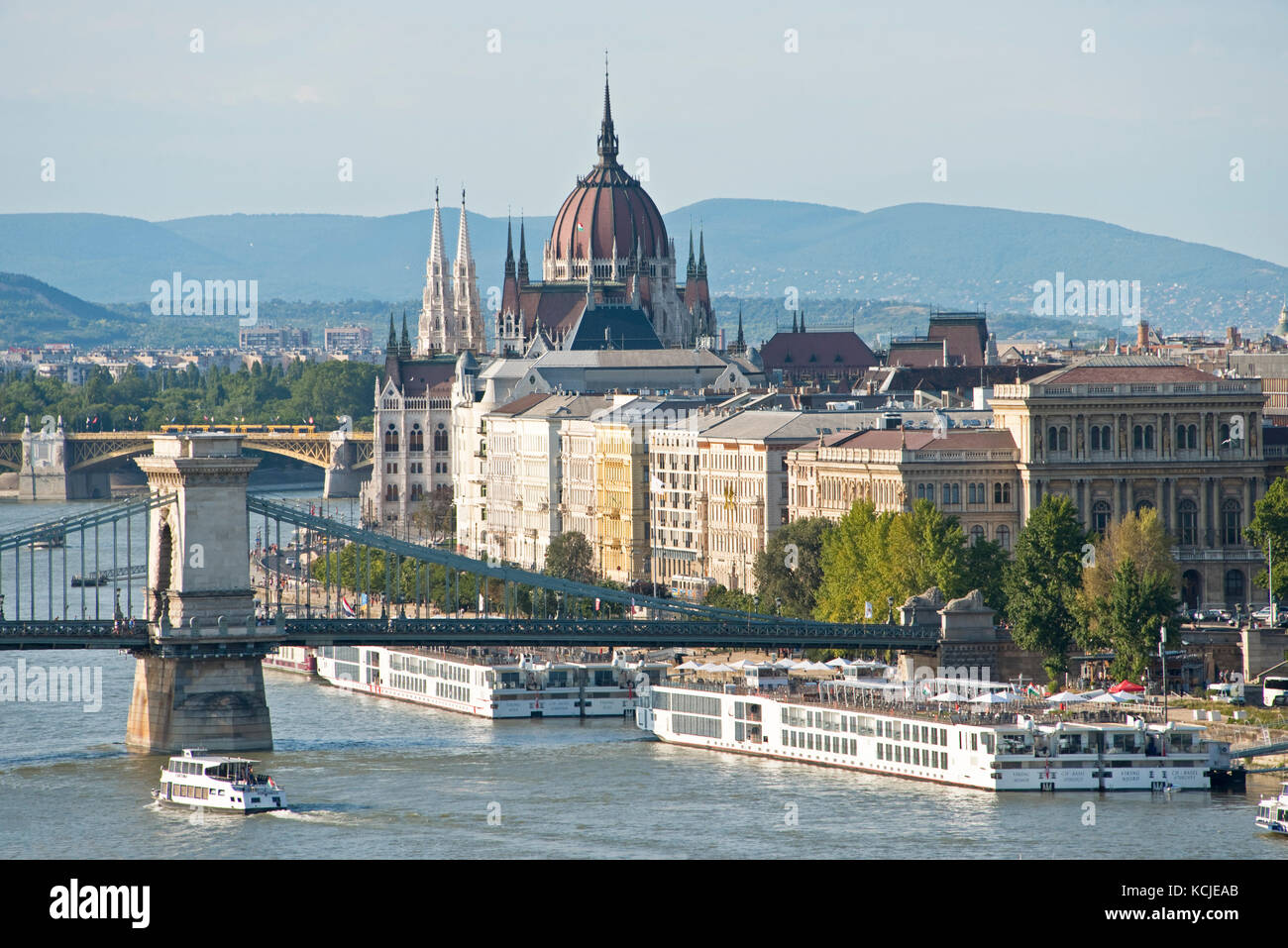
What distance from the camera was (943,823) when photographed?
60.1m

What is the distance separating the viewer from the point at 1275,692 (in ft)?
237

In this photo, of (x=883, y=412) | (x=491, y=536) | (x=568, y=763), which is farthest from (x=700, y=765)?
(x=491, y=536)

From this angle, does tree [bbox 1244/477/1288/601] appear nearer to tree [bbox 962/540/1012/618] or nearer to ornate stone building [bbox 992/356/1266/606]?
ornate stone building [bbox 992/356/1266/606]

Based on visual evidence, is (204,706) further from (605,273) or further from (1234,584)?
(605,273)

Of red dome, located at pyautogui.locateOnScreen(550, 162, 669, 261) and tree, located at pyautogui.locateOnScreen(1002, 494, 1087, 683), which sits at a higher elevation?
red dome, located at pyautogui.locateOnScreen(550, 162, 669, 261)

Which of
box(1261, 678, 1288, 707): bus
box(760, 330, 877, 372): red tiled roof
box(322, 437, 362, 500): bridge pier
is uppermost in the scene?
box(760, 330, 877, 372): red tiled roof

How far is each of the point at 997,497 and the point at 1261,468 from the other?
7250 mm

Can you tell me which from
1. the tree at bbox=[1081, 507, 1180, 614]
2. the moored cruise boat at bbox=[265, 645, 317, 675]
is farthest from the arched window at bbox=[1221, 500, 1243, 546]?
the moored cruise boat at bbox=[265, 645, 317, 675]

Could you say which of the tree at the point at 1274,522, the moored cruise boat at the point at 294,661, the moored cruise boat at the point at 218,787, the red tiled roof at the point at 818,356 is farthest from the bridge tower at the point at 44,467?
the moored cruise boat at the point at 218,787

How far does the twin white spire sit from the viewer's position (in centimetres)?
19175

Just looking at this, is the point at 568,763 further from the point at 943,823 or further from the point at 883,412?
the point at 883,412

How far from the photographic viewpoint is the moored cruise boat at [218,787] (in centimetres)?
6316

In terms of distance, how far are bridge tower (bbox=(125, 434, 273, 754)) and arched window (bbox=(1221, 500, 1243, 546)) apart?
3170 centimetres

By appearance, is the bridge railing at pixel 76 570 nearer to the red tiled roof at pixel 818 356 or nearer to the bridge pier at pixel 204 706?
the bridge pier at pixel 204 706
